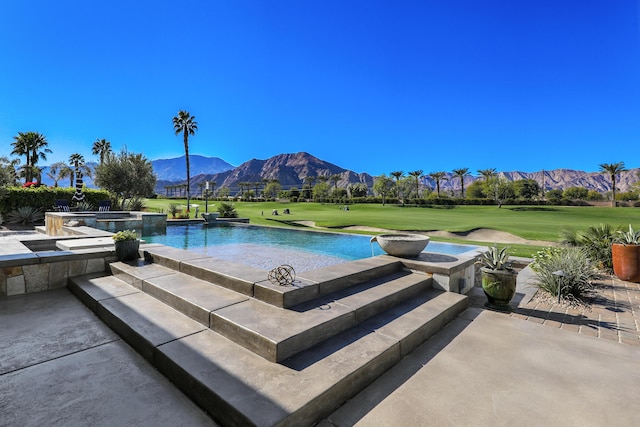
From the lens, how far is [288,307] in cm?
329

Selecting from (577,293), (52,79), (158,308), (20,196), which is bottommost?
(577,293)

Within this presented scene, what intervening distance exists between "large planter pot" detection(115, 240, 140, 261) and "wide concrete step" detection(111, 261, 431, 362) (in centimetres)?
82

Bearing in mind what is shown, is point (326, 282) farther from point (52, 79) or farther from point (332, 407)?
point (52, 79)

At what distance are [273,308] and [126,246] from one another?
3.94 metres

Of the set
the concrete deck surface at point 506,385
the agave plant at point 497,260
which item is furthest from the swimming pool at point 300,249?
the concrete deck surface at point 506,385

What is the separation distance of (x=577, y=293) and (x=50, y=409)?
733 cm

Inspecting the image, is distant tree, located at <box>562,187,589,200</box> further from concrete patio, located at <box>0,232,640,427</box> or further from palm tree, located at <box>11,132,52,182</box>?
palm tree, located at <box>11,132,52,182</box>

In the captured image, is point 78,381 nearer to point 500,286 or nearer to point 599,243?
point 500,286

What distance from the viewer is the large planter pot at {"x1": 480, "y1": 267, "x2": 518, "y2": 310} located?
4.52 meters

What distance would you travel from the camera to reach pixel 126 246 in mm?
5469

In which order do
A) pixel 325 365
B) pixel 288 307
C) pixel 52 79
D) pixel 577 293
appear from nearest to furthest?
pixel 325 365 → pixel 288 307 → pixel 577 293 → pixel 52 79

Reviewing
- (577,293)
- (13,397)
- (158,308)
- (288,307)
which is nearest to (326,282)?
(288,307)

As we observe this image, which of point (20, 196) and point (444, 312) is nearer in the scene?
point (444, 312)

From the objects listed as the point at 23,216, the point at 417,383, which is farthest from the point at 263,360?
the point at 23,216
